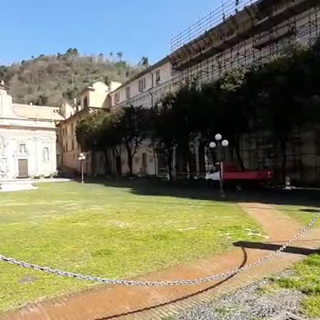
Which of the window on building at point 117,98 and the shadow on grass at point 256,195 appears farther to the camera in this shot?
the window on building at point 117,98

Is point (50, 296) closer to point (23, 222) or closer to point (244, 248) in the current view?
point (244, 248)

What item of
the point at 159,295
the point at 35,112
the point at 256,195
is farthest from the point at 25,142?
the point at 159,295

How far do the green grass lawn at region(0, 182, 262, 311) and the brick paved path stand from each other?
0.31 metres

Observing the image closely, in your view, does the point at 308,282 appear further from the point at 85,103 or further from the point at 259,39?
the point at 85,103

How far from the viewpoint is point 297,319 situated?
453 cm

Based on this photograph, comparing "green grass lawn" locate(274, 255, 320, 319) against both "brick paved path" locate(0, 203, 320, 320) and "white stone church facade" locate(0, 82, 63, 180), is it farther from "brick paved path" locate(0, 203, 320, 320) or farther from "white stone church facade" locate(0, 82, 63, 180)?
"white stone church facade" locate(0, 82, 63, 180)

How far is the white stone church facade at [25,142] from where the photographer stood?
2346 inches

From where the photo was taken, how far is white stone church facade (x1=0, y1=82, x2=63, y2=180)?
5959 cm

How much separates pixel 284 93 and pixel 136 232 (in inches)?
572

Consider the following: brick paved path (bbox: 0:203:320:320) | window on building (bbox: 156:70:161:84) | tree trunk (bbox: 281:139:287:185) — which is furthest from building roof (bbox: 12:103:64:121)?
brick paved path (bbox: 0:203:320:320)

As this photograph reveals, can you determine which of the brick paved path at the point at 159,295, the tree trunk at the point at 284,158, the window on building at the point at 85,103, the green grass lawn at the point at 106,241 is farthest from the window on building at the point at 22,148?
the brick paved path at the point at 159,295

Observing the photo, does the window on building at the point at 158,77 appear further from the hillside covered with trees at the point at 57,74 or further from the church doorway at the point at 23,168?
the hillside covered with trees at the point at 57,74

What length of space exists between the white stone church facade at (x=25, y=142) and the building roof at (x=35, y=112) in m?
0.26

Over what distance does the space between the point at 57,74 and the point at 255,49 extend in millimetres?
99519
